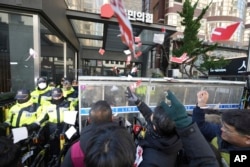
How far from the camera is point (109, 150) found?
0.95m

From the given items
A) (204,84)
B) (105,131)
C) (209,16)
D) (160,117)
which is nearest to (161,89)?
(204,84)

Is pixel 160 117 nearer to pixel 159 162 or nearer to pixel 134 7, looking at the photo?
pixel 159 162

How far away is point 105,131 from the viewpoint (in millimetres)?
1062

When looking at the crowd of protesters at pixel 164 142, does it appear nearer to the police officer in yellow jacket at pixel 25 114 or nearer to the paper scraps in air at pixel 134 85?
the paper scraps in air at pixel 134 85

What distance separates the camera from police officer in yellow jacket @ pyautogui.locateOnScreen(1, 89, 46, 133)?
3.27 meters

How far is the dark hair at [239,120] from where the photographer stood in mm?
1288

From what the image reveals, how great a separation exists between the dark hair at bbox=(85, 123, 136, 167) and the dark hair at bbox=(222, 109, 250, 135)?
79cm

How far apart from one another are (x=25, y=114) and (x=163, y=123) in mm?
2810

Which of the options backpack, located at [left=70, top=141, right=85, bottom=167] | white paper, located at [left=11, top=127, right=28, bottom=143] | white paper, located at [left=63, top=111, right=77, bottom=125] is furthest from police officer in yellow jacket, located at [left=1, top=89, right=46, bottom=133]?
backpack, located at [left=70, top=141, right=85, bottom=167]

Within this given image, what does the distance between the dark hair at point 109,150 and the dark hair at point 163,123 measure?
0.45 meters

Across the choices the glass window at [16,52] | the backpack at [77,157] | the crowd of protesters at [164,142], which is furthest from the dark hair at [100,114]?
the glass window at [16,52]

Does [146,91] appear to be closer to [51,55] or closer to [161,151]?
[161,151]

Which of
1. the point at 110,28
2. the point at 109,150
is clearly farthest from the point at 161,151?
the point at 110,28

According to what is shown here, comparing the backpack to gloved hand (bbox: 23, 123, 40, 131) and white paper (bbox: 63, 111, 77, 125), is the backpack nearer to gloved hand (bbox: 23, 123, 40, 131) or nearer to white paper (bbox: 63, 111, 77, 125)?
white paper (bbox: 63, 111, 77, 125)
